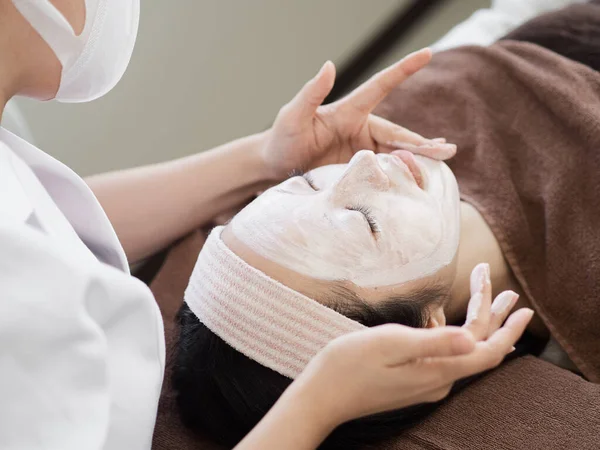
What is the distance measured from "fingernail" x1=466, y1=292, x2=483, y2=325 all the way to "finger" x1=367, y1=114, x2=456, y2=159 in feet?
1.20

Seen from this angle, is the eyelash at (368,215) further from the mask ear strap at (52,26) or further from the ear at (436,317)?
the mask ear strap at (52,26)

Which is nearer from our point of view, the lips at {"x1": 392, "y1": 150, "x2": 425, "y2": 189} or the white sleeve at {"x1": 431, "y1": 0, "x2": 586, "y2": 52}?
the lips at {"x1": 392, "y1": 150, "x2": 425, "y2": 189}

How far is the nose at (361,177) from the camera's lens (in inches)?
36.7

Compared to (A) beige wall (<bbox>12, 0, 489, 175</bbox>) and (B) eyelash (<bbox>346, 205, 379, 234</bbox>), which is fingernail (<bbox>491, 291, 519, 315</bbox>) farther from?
(A) beige wall (<bbox>12, 0, 489, 175</bbox>)

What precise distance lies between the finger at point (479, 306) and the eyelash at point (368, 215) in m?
0.17

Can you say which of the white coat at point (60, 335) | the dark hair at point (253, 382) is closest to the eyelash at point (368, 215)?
the dark hair at point (253, 382)

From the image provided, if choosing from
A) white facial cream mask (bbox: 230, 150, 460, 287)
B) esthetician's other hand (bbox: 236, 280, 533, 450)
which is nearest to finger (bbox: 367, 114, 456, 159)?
white facial cream mask (bbox: 230, 150, 460, 287)

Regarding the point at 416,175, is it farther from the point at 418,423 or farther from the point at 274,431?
the point at 274,431

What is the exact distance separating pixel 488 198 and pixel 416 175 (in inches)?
8.3

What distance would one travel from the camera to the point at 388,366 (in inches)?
26.1

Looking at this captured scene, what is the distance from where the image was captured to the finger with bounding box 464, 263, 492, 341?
2.47ft

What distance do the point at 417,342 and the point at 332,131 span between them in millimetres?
637

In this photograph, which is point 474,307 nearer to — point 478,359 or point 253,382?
point 478,359

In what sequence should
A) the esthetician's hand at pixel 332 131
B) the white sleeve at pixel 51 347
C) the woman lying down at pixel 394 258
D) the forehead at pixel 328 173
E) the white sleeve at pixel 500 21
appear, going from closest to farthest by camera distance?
the white sleeve at pixel 51 347 → the woman lying down at pixel 394 258 → the forehead at pixel 328 173 → the esthetician's hand at pixel 332 131 → the white sleeve at pixel 500 21
